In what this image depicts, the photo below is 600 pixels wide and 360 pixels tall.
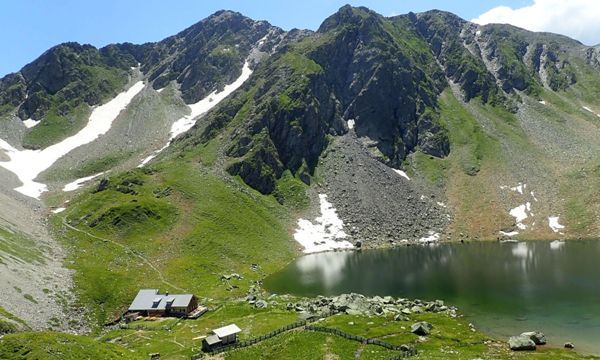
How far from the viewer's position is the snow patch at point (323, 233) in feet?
516

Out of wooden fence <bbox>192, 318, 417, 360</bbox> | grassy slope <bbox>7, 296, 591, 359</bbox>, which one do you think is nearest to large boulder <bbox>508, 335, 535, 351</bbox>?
Answer: grassy slope <bbox>7, 296, 591, 359</bbox>

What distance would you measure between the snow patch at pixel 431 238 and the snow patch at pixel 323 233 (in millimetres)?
25390

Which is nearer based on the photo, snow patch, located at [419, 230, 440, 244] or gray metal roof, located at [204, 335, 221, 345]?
gray metal roof, located at [204, 335, 221, 345]

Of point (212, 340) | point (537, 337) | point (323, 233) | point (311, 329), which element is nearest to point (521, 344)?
point (537, 337)

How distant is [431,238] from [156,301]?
336ft

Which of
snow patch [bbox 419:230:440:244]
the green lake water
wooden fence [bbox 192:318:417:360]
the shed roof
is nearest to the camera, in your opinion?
wooden fence [bbox 192:318:417:360]

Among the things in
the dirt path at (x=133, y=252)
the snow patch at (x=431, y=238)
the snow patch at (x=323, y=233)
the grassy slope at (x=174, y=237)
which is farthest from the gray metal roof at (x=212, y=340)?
Result: the snow patch at (x=431, y=238)

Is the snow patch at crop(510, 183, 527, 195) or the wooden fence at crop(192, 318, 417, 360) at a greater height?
the snow patch at crop(510, 183, 527, 195)

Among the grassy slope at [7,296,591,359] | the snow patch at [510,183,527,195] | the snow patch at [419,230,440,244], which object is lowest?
the grassy slope at [7,296,591,359]

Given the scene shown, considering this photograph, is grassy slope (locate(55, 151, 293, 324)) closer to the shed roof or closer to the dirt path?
the dirt path

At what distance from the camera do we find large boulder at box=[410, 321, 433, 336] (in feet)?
232

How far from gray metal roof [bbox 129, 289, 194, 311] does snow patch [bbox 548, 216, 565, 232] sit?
418 feet

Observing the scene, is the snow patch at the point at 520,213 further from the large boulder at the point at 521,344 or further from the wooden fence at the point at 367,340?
the wooden fence at the point at 367,340

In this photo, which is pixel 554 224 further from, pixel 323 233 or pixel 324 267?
pixel 324 267
